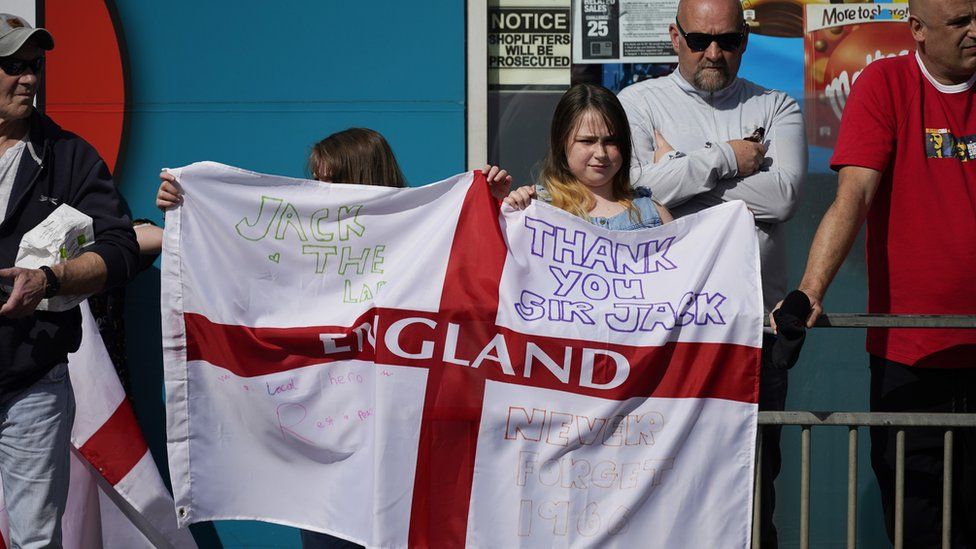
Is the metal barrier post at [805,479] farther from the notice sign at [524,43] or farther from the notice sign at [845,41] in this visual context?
the notice sign at [524,43]

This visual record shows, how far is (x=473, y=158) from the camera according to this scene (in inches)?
230

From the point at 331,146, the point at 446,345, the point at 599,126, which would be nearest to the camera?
the point at 446,345

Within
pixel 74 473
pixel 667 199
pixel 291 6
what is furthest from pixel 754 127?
pixel 74 473

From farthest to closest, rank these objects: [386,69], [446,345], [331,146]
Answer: [386,69] → [331,146] → [446,345]

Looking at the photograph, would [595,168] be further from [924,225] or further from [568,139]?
[924,225]

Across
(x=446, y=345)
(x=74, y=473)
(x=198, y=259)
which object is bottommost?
(x=74, y=473)

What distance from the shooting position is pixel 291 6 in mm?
5801

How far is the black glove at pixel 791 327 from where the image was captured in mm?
3520

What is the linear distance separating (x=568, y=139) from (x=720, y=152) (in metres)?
0.57

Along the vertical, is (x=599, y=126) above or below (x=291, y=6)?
below

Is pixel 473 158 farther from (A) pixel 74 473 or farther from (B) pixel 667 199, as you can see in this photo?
(A) pixel 74 473

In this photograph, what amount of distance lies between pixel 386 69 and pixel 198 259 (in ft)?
6.51

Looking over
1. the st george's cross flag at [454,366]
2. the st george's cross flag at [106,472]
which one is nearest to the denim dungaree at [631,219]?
the st george's cross flag at [454,366]

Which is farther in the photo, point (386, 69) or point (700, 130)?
point (386, 69)
